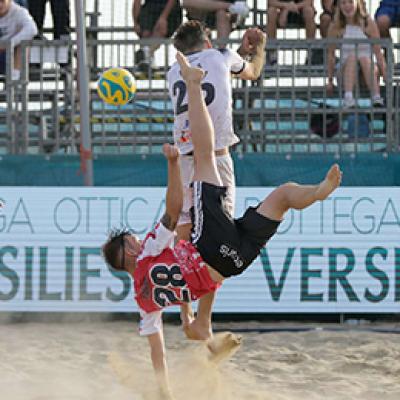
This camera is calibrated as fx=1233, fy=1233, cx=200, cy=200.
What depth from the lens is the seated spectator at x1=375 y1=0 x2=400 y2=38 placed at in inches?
464

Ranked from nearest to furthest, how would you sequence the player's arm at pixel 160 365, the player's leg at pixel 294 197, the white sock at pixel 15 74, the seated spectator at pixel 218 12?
the player's leg at pixel 294 197
the player's arm at pixel 160 365
the white sock at pixel 15 74
the seated spectator at pixel 218 12

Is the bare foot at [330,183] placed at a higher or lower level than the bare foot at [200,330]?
higher

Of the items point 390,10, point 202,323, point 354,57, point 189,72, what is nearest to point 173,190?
point 189,72

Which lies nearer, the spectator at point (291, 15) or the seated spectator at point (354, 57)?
the seated spectator at point (354, 57)

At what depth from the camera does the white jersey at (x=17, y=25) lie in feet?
38.3

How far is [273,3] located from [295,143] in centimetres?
147

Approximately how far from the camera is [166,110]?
37.7 ft

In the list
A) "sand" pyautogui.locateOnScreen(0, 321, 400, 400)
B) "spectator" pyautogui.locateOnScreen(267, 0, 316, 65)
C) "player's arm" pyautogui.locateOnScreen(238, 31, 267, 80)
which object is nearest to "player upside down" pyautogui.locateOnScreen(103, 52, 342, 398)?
"player's arm" pyautogui.locateOnScreen(238, 31, 267, 80)

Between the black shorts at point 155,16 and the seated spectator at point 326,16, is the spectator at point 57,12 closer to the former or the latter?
the black shorts at point 155,16

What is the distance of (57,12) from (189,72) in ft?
18.6

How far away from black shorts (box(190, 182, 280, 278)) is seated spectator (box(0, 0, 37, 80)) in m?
5.21

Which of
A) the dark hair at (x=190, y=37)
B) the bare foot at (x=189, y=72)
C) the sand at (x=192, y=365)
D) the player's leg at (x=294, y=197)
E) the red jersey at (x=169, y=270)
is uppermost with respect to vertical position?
the dark hair at (x=190, y=37)

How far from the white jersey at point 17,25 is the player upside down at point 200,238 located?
5.16 metres

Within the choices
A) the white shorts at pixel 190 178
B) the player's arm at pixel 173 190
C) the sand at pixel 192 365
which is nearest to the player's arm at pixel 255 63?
the white shorts at pixel 190 178
